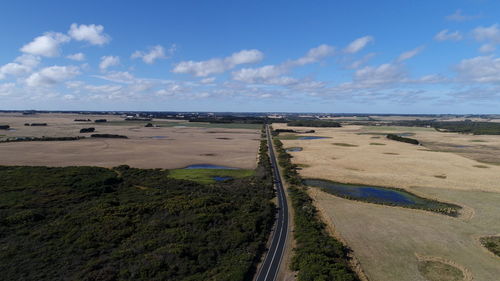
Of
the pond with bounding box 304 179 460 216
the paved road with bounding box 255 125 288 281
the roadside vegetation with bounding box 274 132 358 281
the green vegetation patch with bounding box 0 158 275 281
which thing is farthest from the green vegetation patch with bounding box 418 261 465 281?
the pond with bounding box 304 179 460 216

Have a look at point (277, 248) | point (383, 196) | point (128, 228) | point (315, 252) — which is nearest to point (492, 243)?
point (383, 196)

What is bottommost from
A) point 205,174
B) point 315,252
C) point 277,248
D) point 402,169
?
point 277,248

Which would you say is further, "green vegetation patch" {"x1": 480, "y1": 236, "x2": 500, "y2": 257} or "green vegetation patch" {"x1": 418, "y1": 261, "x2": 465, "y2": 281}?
"green vegetation patch" {"x1": 480, "y1": 236, "x2": 500, "y2": 257}

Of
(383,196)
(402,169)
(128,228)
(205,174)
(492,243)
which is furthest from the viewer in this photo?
(402,169)

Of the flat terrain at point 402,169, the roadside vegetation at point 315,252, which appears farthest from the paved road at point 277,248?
the flat terrain at point 402,169

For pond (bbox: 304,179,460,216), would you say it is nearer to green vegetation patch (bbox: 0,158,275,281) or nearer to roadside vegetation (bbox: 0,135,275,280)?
green vegetation patch (bbox: 0,158,275,281)

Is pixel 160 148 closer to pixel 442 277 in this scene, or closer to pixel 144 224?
pixel 144 224

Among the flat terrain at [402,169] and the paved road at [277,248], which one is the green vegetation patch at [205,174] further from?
the paved road at [277,248]

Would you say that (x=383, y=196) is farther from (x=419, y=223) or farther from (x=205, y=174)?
(x=205, y=174)

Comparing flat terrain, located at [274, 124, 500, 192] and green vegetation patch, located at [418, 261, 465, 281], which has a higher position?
flat terrain, located at [274, 124, 500, 192]
